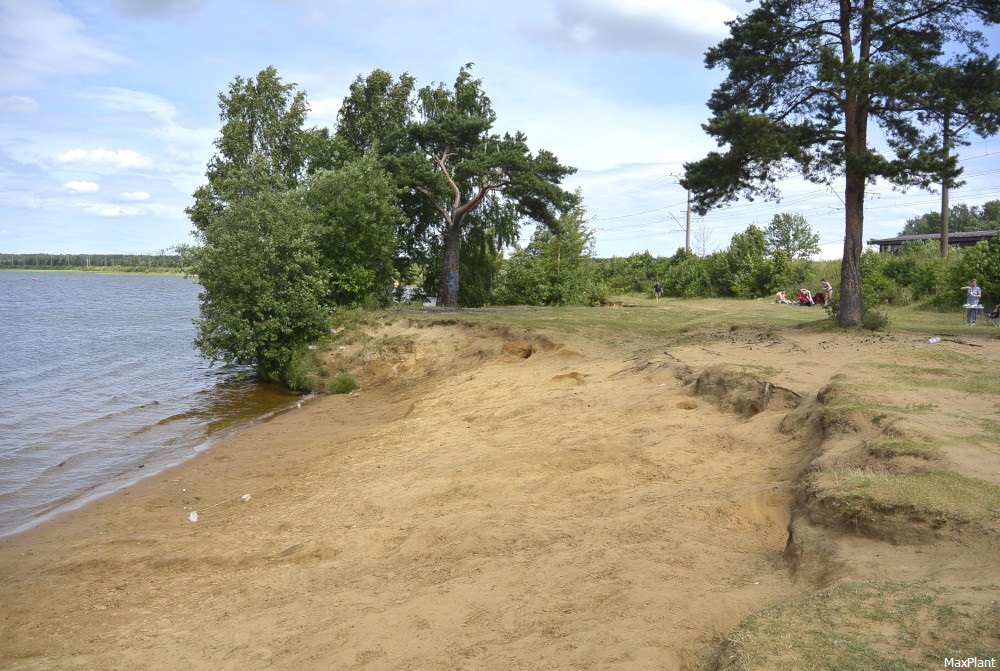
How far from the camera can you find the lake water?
A: 37.8 ft

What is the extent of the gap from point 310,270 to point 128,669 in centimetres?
1720

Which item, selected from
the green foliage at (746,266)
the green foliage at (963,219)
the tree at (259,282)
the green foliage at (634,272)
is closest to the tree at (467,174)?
the tree at (259,282)

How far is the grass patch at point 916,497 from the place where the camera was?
475 cm

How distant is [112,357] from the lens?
89.1 ft

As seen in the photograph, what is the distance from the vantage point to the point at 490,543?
252 inches

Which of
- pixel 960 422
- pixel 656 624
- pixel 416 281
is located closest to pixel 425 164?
pixel 416 281

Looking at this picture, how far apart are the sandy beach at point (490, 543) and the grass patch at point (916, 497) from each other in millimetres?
224

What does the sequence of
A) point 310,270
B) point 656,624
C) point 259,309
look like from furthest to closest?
point 310,270 < point 259,309 < point 656,624

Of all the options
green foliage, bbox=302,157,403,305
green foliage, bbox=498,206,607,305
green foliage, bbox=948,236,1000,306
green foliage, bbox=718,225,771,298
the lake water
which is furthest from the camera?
green foliage, bbox=718,225,771,298

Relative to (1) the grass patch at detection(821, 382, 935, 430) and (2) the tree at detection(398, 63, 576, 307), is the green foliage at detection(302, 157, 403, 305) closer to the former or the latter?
(2) the tree at detection(398, 63, 576, 307)

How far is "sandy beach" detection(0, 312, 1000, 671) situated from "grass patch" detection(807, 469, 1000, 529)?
0.22 m

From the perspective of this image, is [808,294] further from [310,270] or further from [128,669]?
[128,669]

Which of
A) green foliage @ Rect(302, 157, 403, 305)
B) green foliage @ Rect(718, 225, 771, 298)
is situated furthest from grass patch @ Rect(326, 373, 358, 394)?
green foliage @ Rect(718, 225, 771, 298)

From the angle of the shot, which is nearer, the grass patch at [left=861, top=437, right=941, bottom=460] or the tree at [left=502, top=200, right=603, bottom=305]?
the grass patch at [left=861, top=437, right=941, bottom=460]
